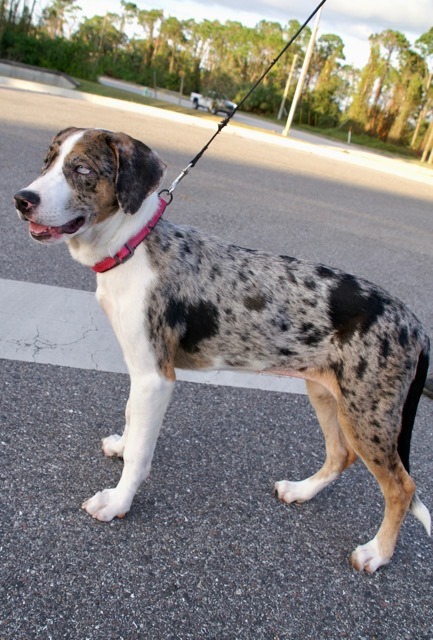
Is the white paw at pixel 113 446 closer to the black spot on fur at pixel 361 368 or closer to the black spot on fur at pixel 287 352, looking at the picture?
the black spot on fur at pixel 287 352

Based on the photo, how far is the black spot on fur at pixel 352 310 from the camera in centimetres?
286

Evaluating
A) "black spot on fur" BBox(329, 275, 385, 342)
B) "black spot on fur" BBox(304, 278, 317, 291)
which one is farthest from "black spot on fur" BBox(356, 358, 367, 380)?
"black spot on fur" BBox(304, 278, 317, 291)

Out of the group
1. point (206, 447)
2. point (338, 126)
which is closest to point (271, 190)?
point (206, 447)

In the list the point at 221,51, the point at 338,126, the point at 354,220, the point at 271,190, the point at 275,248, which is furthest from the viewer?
the point at 221,51

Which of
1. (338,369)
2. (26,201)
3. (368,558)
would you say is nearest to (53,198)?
(26,201)

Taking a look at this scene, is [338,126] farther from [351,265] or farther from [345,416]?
[345,416]

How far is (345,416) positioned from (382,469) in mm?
324

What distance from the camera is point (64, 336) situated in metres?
4.39

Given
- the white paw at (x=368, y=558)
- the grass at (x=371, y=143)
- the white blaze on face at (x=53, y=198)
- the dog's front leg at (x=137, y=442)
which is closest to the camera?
the white blaze on face at (x=53, y=198)

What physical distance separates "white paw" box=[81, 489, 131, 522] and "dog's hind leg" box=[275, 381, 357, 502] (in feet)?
3.00

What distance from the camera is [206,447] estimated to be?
3598 mm

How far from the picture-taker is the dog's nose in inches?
101

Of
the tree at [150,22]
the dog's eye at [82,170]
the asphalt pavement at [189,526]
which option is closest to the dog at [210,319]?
the dog's eye at [82,170]

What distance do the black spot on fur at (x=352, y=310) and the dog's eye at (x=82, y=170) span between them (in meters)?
1.31
